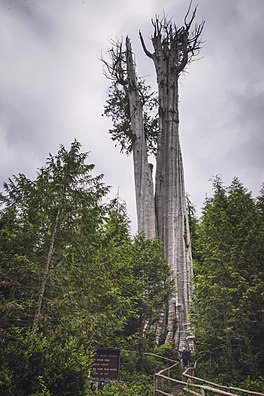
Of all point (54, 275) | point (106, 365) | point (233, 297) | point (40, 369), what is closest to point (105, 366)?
point (106, 365)

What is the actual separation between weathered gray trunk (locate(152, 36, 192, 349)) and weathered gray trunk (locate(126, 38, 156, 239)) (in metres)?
0.75

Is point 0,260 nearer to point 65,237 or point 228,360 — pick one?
point 65,237

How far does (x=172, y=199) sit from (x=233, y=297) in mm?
8266

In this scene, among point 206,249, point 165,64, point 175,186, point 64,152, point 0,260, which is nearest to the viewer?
point 0,260

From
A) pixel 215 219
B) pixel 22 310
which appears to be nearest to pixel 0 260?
pixel 22 310

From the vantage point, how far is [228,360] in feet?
35.2

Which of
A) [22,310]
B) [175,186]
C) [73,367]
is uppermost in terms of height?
[175,186]

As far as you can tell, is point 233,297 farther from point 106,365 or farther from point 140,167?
point 140,167

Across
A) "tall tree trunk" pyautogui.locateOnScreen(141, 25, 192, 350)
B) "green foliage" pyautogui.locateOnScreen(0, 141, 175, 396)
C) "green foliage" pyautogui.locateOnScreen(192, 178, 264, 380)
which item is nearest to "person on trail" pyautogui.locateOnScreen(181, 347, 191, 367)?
"green foliage" pyautogui.locateOnScreen(192, 178, 264, 380)

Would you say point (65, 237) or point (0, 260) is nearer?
point (0, 260)

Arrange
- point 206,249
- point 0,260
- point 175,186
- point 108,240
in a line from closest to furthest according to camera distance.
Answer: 1. point 0,260
2. point 108,240
3. point 206,249
4. point 175,186

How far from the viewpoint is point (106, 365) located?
8.09 m

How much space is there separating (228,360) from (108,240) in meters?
5.96

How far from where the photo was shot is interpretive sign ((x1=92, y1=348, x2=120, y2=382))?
8.03 meters
